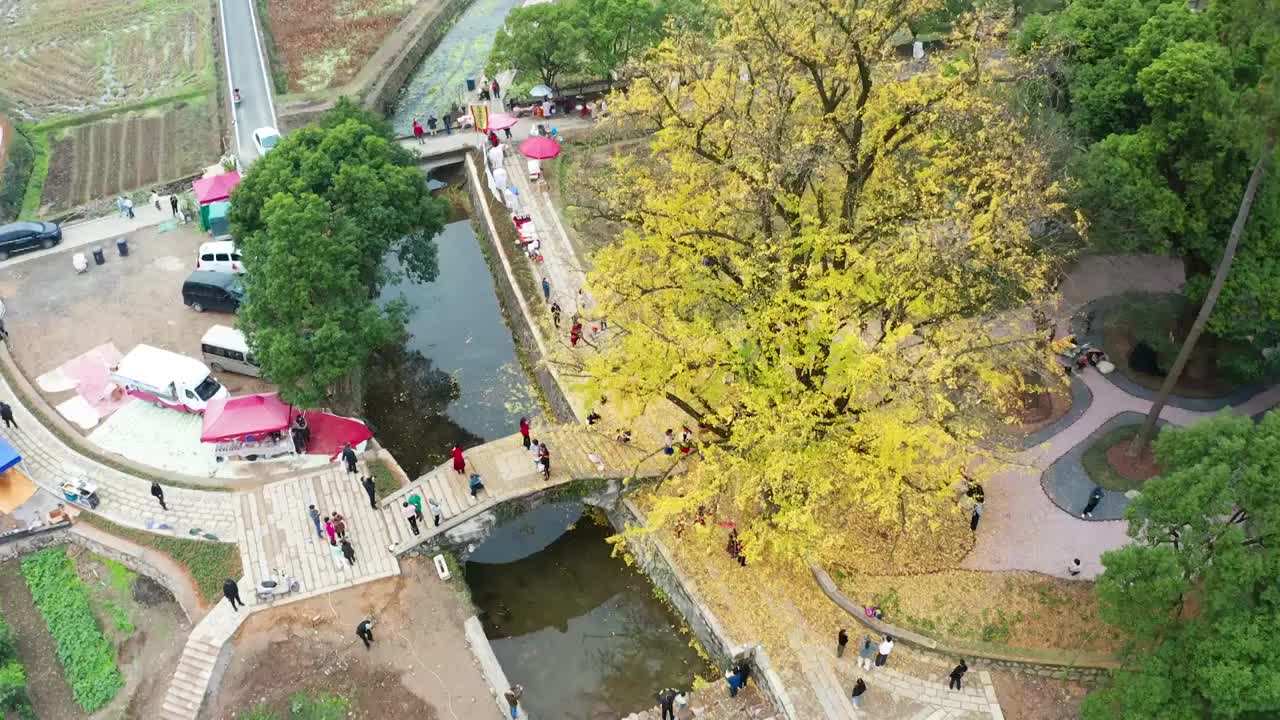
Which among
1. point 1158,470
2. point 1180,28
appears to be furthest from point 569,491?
point 1180,28

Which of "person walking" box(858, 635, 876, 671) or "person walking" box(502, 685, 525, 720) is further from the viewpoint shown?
"person walking" box(858, 635, 876, 671)

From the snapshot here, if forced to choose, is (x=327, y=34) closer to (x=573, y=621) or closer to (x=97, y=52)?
(x=97, y=52)


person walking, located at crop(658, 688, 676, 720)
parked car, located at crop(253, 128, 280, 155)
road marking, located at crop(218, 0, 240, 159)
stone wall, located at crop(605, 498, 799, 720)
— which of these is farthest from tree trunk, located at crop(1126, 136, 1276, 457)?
road marking, located at crop(218, 0, 240, 159)

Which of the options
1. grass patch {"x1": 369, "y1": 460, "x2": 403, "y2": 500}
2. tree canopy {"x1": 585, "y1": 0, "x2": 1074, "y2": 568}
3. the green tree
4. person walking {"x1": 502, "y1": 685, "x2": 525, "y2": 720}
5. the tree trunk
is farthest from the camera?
the green tree

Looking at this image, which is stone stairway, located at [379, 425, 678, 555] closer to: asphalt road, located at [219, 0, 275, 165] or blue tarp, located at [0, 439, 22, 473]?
blue tarp, located at [0, 439, 22, 473]

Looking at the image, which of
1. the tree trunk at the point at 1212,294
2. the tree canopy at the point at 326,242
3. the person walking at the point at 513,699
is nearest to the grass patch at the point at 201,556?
the tree canopy at the point at 326,242

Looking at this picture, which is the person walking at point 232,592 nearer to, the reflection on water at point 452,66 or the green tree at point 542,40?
the green tree at point 542,40

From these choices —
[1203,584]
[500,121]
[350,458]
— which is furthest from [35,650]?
[500,121]
